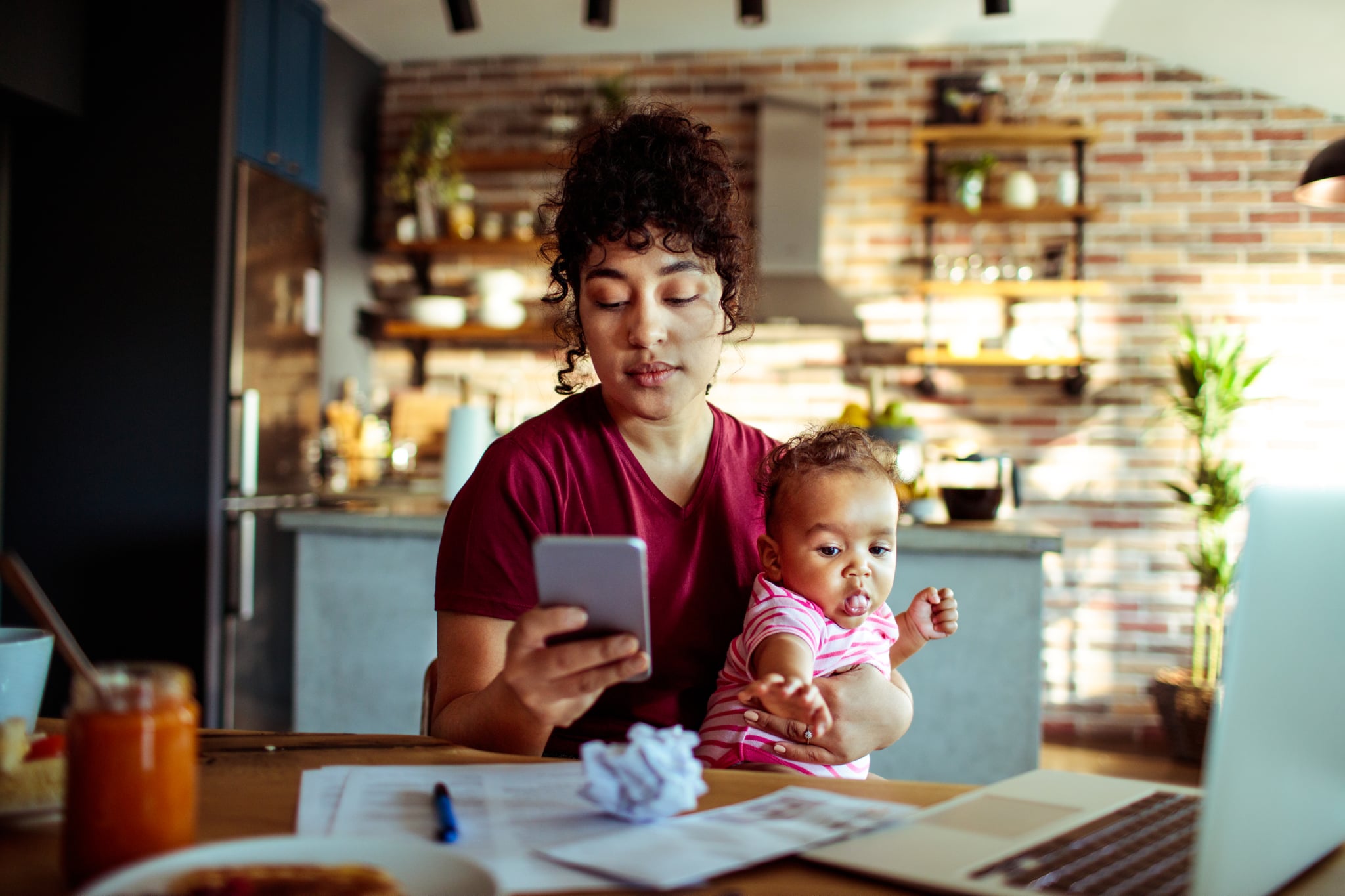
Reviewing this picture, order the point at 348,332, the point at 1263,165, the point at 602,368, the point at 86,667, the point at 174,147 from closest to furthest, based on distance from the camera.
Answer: the point at 86,667
the point at 602,368
the point at 174,147
the point at 1263,165
the point at 348,332

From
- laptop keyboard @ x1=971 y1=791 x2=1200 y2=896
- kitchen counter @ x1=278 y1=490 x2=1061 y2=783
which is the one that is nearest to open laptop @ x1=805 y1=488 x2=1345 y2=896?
laptop keyboard @ x1=971 y1=791 x2=1200 y2=896

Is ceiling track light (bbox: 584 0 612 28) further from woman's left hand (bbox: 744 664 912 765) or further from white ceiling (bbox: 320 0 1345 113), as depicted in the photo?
woman's left hand (bbox: 744 664 912 765)

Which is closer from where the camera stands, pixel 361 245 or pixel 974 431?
pixel 974 431

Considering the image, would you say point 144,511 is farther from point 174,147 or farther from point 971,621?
point 971,621

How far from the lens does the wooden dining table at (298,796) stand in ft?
2.40

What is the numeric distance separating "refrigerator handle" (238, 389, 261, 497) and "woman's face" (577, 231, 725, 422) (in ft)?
8.39

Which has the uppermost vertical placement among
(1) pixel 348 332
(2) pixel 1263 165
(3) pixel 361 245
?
(2) pixel 1263 165

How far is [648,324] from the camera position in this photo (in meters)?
1.36

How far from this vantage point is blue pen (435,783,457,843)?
0.80 m

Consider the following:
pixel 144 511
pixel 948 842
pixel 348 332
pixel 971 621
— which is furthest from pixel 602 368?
pixel 348 332

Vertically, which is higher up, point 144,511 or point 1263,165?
point 1263,165

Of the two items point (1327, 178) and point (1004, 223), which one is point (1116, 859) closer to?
point (1327, 178)

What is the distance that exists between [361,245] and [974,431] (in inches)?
120

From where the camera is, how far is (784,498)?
1.43 metres
